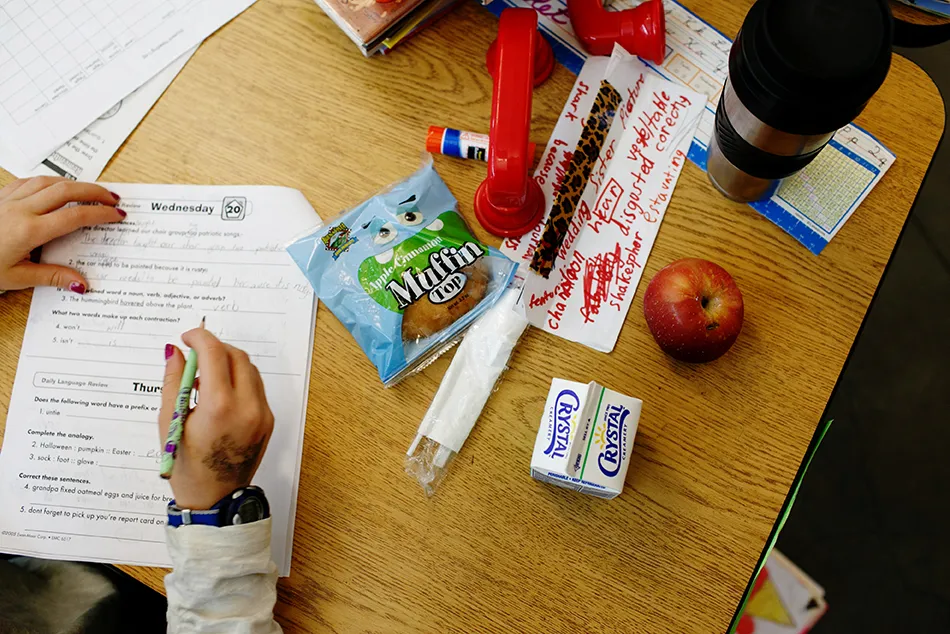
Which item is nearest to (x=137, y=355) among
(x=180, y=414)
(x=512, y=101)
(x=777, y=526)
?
(x=180, y=414)

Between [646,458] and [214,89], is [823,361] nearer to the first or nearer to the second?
[646,458]

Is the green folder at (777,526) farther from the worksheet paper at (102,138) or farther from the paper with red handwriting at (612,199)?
the worksheet paper at (102,138)

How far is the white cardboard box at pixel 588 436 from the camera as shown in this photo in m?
0.60

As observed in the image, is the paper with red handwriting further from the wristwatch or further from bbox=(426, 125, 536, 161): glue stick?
the wristwatch

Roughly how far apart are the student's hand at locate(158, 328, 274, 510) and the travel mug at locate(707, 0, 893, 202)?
21.1 inches

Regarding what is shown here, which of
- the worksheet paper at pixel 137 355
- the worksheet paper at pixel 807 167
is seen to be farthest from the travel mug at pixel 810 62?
the worksheet paper at pixel 137 355

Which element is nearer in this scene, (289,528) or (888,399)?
(289,528)

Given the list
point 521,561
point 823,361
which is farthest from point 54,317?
point 823,361

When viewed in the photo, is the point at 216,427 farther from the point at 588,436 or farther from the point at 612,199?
the point at 612,199

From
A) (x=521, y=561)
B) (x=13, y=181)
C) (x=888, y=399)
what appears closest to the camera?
(x=521, y=561)

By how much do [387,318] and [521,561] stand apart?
0.91ft

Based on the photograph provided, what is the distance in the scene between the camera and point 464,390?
2.22 ft

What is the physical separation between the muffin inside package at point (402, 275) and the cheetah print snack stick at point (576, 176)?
0.04 meters

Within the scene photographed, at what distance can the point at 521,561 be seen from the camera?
649 millimetres
